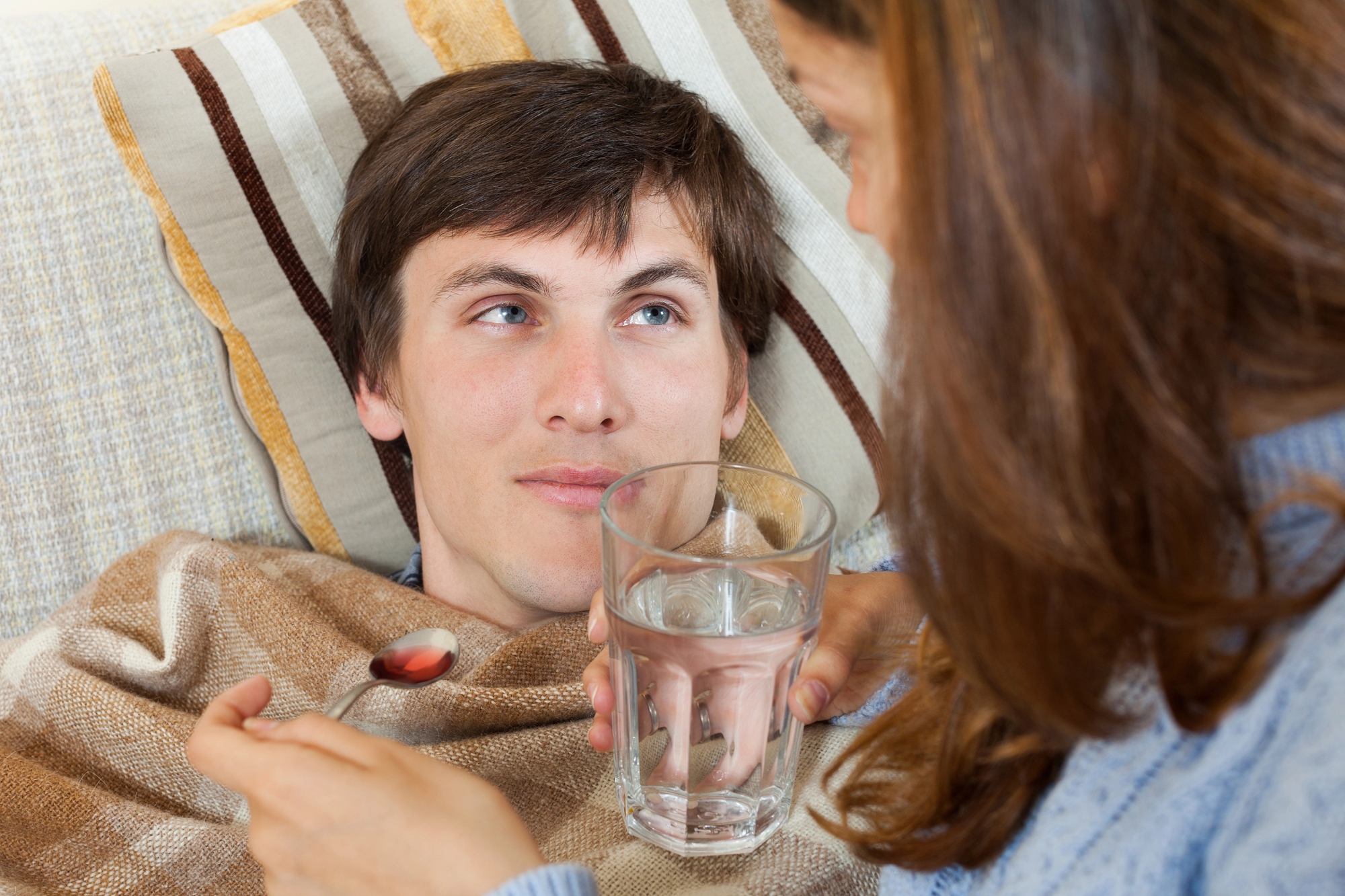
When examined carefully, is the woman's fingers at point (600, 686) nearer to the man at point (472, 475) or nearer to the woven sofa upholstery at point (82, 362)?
the man at point (472, 475)

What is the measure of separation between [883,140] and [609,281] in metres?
0.57

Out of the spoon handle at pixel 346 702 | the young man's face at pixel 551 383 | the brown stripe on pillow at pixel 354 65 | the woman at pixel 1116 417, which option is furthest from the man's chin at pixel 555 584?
the brown stripe on pillow at pixel 354 65

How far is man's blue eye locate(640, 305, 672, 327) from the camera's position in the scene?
1.16 m

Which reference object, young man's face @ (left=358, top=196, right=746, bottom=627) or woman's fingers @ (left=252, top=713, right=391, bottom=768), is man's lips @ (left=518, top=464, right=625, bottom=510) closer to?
young man's face @ (left=358, top=196, right=746, bottom=627)

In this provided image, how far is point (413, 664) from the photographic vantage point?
0.96m

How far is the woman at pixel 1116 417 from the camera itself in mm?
453

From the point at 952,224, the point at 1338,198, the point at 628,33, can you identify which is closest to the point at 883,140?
the point at 952,224

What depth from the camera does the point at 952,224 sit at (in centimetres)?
48

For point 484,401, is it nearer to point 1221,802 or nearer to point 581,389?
point 581,389

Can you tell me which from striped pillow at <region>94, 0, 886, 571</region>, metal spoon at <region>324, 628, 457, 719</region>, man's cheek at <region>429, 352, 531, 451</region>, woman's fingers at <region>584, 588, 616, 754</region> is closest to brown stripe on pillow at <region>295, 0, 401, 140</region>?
striped pillow at <region>94, 0, 886, 571</region>

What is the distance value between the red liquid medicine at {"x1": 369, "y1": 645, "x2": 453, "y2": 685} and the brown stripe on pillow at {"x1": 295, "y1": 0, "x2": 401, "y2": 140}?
689mm

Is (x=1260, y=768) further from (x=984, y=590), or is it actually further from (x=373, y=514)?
(x=373, y=514)

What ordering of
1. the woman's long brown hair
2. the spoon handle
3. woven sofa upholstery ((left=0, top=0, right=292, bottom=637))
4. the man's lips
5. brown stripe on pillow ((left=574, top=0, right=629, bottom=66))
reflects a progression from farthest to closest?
brown stripe on pillow ((left=574, top=0, right=629, bottom=66)), woven sofa upholstery ((left=0, top=0, right=292, bottom=637)), the man's lips, the spoon handle, the woman's long brown hair

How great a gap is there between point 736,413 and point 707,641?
0.66m
